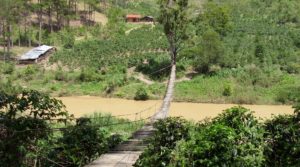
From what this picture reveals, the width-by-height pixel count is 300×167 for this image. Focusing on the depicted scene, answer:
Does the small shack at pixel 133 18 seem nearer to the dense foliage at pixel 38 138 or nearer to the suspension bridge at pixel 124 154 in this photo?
the suspension bridge at pixel 124 154

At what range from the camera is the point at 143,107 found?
22.7 metres

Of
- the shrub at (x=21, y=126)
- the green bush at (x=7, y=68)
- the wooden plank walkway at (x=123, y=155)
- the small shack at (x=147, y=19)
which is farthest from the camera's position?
the small shack at (x=147, y=19)

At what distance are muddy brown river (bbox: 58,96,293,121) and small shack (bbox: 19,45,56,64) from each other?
6.03 metres

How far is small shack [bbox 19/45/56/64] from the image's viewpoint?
2942cm

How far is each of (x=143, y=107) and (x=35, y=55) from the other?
32.3 feet

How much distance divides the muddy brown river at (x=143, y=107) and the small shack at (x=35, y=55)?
6032mm

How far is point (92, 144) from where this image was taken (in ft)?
24.7

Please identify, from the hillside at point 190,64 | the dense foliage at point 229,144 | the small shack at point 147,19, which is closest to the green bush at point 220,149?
the dense foliage at point 229,144

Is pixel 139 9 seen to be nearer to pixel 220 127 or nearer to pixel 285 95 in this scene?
pixel 285 95

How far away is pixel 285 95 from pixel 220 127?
62.8 ft

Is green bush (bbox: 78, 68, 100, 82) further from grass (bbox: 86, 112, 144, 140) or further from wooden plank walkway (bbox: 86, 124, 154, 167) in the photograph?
wooden plank walkway (bbox: 86, 124, 154, 167)

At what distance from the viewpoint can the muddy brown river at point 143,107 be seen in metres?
21.5

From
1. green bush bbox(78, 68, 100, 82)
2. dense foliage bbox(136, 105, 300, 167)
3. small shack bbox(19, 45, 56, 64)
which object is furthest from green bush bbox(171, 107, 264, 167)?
small shack bbox(19, 45, 56, 64)

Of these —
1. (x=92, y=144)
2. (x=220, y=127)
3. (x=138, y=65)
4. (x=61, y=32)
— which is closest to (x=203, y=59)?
(x=138, y=65)
